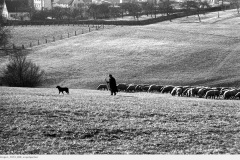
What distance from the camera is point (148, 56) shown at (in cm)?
7719

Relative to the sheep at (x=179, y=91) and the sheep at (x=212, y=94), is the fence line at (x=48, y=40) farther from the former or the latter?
the sheep at (x=212, y=94)

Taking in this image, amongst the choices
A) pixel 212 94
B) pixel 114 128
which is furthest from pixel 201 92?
pixel 114 128

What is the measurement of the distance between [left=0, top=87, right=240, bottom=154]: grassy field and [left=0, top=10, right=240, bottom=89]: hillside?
108 ft

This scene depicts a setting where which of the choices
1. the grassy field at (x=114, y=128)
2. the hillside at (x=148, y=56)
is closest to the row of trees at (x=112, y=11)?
the hillside at (x=148, y=56)

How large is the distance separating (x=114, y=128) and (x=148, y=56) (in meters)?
56.8

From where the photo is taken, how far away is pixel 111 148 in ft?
59.7

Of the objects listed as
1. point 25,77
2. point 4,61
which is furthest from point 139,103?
point 4,61

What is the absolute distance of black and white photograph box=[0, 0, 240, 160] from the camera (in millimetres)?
18969

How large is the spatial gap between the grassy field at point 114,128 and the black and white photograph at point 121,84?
36 millimetres

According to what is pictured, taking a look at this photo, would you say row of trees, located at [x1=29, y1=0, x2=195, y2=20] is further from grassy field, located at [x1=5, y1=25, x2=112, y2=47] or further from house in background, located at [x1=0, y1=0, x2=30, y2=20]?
grassy field, located at [x1=5, y1=25, x2=112, y2=47]

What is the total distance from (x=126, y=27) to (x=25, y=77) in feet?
184

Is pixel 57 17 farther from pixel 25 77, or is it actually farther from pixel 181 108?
pixel 181 108

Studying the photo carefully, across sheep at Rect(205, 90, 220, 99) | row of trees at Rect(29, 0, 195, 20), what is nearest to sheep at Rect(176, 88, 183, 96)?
sheep at Rect(205, 90, 220, 99)

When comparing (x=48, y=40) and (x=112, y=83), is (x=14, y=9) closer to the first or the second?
(x=48, y=40)
